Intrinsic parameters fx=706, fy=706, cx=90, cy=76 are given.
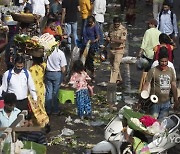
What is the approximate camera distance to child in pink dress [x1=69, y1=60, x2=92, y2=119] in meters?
13.5

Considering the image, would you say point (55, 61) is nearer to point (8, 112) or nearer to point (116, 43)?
point (116, 43)

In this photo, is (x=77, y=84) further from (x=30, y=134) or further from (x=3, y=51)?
(x=3, y=51)

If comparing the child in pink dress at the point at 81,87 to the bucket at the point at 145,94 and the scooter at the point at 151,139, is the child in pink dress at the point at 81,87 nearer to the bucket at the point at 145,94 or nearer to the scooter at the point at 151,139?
the bucket at the point at 145,94

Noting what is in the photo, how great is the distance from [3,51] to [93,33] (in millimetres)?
2338

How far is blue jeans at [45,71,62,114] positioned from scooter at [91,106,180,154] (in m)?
3.04

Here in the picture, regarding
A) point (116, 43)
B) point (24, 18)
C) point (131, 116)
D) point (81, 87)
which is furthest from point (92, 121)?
point (24, 18)

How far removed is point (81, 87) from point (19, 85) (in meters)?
1.95

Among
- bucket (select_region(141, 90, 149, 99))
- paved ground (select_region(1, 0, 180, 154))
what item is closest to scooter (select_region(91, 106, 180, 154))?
paved ground (select_region(1, 0, 180, 154))

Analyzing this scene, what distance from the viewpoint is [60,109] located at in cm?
1461

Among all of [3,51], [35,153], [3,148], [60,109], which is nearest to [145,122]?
Answer: [35,153]

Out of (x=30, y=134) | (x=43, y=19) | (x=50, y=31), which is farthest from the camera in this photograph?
(x=43, y=19)

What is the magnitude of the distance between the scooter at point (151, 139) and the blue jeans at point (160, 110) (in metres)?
0.83

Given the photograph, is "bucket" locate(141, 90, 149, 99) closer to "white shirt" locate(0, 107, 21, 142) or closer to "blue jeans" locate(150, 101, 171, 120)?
"blue jeans" locate(150, 101, 171, 120)

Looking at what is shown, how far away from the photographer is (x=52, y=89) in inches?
554
